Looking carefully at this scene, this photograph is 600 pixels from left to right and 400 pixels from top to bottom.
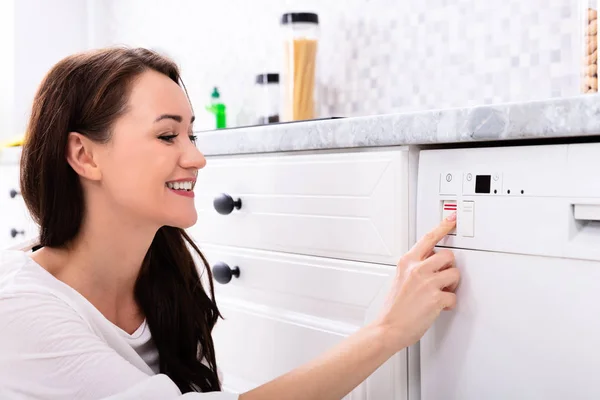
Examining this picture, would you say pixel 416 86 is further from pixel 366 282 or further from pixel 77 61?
pixel 77 61

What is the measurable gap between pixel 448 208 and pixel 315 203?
0.26m

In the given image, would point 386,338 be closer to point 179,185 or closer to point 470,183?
point 470,183

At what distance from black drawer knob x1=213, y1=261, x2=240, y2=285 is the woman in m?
0.04

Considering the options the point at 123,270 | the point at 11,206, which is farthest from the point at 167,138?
the point at 11,206

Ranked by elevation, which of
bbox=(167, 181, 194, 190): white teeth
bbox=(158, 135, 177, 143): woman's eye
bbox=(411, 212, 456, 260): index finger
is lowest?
bbox=(411, 212, 456, 260): index finger

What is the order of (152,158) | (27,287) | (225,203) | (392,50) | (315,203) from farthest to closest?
1. (392,50)
2. (225,203)
3. (315,203)
4. (152,158)
5. (27,287)

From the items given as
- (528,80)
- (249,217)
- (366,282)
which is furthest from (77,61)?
(528,80)

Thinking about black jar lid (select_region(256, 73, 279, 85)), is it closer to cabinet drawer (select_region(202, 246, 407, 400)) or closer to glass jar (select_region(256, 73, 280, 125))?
glass jar (select_region(256, 73, 280, 125))

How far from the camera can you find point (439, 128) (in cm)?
92

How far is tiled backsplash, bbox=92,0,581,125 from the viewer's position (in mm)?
1397

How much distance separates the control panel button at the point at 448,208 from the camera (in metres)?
0.94

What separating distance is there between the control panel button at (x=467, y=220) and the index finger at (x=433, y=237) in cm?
1

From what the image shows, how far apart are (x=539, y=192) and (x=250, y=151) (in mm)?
562

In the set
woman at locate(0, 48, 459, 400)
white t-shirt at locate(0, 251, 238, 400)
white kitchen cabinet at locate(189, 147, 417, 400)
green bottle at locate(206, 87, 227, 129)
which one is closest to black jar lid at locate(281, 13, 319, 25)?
green bottle at locate(206, 87, 227, 129)
